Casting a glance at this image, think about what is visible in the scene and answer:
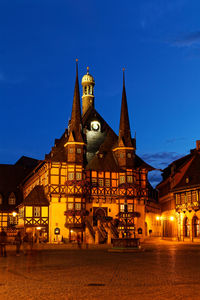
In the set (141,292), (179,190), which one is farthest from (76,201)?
(141,292)

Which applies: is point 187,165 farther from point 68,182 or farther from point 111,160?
point 68,182

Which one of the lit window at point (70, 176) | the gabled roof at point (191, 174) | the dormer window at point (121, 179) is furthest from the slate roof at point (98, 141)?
the gabled roof at point (191, 174)

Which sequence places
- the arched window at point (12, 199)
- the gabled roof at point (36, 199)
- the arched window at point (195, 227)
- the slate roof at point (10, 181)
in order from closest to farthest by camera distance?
the arched window at point (195, 227) < the gabled roof at point (36, 199) < the slate roof at point (10, 181) < the arched window at point (12, 199)

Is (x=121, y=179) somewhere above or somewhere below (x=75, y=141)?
below

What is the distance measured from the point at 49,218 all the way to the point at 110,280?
43.5 metres

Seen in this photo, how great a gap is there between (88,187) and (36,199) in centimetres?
729

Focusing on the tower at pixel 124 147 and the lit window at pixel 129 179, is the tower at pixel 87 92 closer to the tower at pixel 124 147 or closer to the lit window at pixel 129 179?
the tower at pixel 124 147

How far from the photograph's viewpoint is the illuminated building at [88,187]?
57.5 meters

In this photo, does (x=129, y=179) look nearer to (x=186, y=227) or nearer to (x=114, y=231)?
(x=114, y=231)

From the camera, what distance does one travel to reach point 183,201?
61.6 meters

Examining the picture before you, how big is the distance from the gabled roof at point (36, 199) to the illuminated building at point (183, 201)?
18.9 meters

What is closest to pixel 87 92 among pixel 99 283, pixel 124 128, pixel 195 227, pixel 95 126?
pixel 95 126

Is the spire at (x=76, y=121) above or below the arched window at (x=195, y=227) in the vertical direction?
above

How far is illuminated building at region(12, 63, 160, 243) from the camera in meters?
57.5
